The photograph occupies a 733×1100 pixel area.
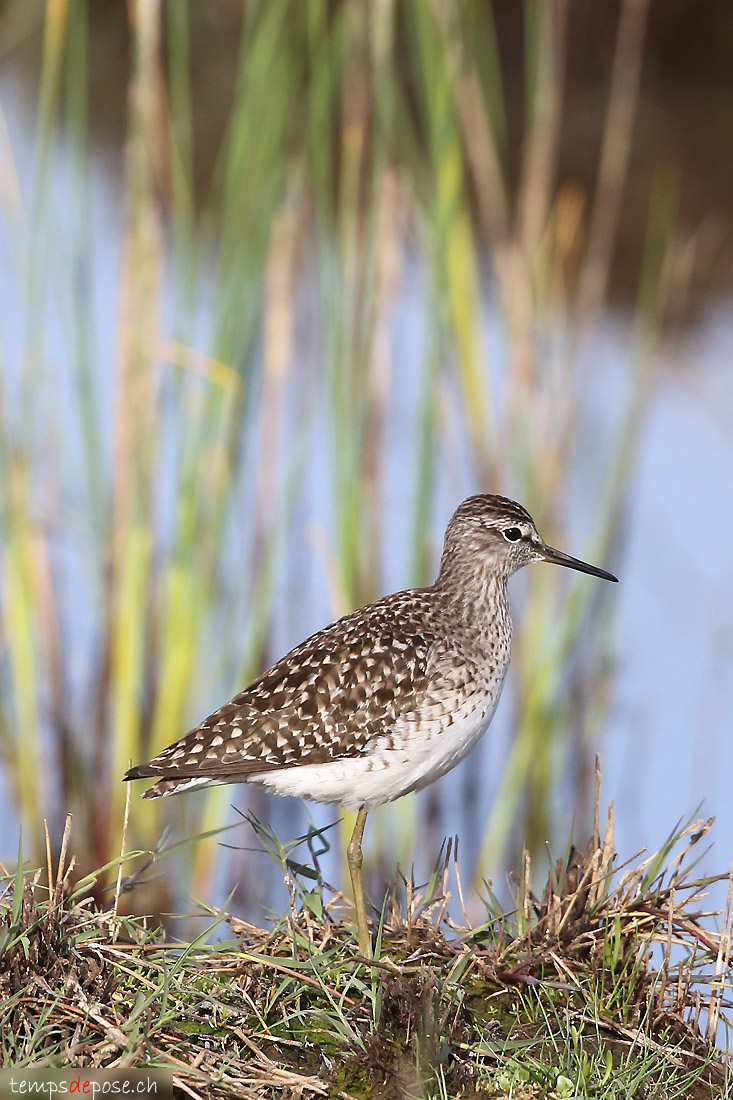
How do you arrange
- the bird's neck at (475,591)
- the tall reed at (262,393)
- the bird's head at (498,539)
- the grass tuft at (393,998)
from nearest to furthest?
1. the grass tuft at (393,998)
2. the bird's neck at (475,591)
3. the bird's head at (498,539)
4. the tall reed at (262,393)

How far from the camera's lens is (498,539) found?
495 cm

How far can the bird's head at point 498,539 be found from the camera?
16.1 feet

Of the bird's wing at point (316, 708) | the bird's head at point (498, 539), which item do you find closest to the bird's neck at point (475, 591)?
the bird's head at point (498, 539)

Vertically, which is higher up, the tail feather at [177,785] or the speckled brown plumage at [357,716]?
the speckled brown plumage at [357,716]

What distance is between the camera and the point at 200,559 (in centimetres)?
592

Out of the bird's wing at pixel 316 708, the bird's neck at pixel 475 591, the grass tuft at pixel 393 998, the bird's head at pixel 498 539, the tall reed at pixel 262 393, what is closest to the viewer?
the grass tuft at pixel 393 998

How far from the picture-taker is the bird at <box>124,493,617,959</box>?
166 inches

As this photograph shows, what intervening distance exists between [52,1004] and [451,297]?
3.95 m

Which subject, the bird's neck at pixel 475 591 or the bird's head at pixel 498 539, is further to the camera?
the bird's head at pixel 498 539

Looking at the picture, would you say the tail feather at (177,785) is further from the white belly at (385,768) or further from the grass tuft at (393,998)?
the grass tuft at (393,998)

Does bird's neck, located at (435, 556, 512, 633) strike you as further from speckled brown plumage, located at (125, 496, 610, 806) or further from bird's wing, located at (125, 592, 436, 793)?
bird's wing, located at (125, 592, 436, 793)

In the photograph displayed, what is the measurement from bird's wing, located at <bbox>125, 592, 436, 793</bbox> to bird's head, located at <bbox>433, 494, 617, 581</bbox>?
49cm

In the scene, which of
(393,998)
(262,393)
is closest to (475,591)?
(393,998)

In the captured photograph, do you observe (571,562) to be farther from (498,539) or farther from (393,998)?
(393,998)
